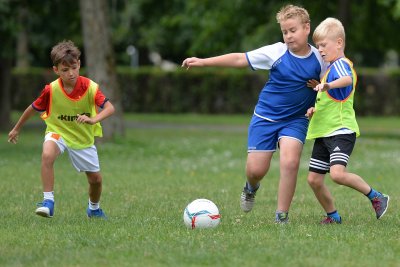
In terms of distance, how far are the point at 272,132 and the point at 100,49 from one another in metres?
12.8

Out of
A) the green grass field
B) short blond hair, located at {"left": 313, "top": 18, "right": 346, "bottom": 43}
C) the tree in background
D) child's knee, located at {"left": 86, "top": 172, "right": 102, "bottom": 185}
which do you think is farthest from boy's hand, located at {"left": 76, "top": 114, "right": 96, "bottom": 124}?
the tree in background

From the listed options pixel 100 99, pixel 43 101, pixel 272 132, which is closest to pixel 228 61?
pixel 272 132

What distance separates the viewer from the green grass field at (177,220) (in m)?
6.57

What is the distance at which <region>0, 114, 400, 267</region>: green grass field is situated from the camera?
657 centimetres

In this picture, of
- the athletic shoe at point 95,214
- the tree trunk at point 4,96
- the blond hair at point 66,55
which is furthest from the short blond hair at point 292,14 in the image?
the tree trunk at point 4,96

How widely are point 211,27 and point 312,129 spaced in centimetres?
2158

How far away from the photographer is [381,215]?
29.2 ft

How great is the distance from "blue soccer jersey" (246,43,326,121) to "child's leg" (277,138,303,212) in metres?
0.29

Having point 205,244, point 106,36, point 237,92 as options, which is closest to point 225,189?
point 205,244

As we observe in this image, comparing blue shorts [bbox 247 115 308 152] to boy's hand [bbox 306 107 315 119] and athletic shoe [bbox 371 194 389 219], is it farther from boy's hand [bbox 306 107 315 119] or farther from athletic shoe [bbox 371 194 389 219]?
athletic shoe [bbox 371 194 389 219]

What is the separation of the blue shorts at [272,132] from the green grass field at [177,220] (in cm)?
73

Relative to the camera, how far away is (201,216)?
816 cm

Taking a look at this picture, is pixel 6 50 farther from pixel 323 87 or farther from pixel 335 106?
pixel 323 87

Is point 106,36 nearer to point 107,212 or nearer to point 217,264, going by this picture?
point 107,212
